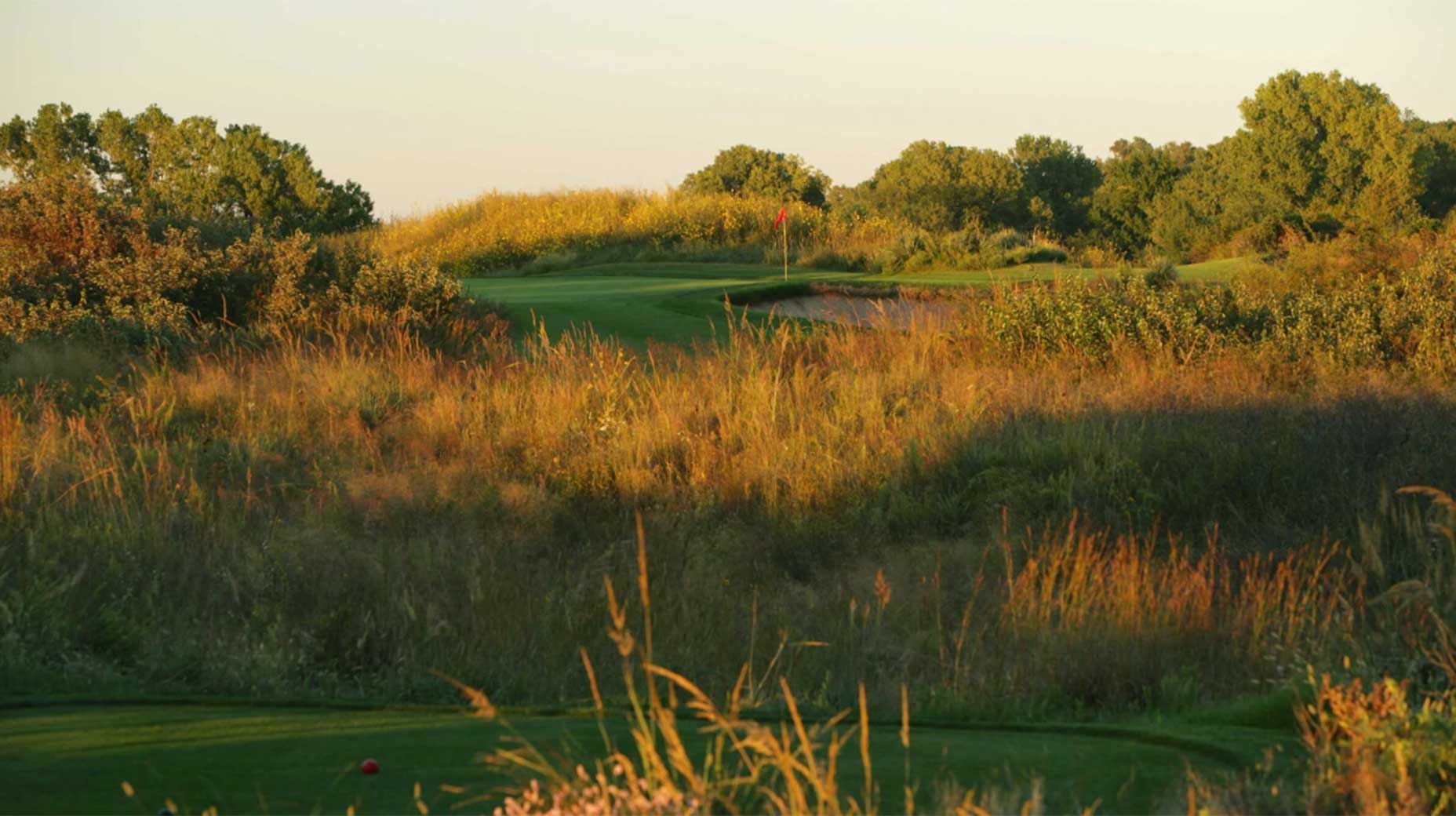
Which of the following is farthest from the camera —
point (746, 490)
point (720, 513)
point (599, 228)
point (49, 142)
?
point (49, 142)

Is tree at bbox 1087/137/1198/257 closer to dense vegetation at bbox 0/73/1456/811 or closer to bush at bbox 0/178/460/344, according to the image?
dense vegetation at bbox 0/73/1456/811

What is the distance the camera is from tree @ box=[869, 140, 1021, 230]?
4813 centimetres

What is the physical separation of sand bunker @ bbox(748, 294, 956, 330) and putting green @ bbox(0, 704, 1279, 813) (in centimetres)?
1168

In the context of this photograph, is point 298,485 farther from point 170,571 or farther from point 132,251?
point 132,251

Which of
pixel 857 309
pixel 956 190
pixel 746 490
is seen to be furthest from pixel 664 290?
pixel 956 190

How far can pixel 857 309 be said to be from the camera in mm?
18484

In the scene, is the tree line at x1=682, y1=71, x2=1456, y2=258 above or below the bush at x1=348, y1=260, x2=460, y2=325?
above

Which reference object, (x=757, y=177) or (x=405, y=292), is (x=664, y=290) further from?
(x=757, y=177)

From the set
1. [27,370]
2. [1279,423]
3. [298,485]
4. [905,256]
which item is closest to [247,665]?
[298,485]

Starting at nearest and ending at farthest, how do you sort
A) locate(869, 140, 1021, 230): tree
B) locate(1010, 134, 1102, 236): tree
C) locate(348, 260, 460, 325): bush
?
locate(348, 260, 460, 325): bush → locate(869, 140, 1021, 230): tree → locate(1010, 134, 1102, 236): tree

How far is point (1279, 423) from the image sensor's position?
1113 centimetres

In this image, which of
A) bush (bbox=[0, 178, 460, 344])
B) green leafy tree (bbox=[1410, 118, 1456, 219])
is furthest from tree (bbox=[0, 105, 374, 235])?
green leafy tree (bbox=[1410, 118, 1456, 219])

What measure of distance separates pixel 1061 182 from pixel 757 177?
→ 1476 cm

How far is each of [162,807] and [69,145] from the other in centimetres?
4592
